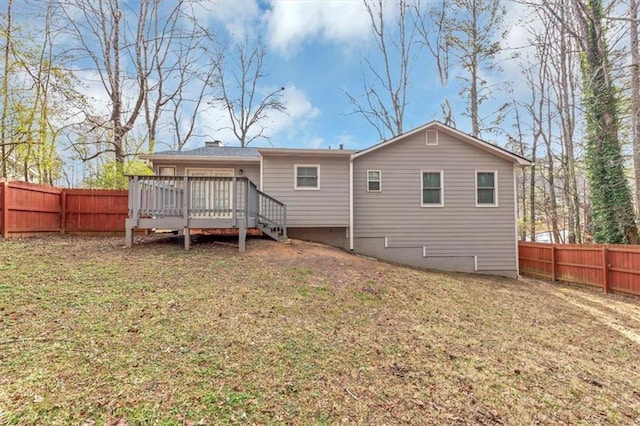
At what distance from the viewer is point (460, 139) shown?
11094 millimetres

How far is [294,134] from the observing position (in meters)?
22.0

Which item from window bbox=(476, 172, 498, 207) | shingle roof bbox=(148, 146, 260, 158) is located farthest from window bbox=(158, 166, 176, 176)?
window bbox=(476, 172, 498, 207)

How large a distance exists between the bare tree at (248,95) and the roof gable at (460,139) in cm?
1304

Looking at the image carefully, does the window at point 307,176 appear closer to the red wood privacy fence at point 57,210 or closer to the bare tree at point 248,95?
the red wood privacy fence at point 57,210

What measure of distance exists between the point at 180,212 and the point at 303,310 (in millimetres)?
4595

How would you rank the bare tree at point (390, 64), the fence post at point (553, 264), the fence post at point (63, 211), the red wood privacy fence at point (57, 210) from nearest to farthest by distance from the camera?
the red wood privacy fence at point (57, 210), the fence post at point (63, 211), the fence post at point (553, 264), the bare tree at point (390, 64)

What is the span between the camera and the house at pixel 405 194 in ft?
34.6

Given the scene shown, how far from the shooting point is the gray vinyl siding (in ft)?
34.4

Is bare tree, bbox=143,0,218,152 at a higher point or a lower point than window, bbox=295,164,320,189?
higher

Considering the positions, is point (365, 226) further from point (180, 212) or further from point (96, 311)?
point (96, 311)

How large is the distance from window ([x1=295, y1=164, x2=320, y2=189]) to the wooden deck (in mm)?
2814

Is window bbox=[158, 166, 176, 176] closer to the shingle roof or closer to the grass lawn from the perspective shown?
the shingle roof

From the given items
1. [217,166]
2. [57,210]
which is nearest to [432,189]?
[217,166]

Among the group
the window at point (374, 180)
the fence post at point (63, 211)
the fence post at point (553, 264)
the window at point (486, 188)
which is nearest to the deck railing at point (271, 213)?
the window at point (374, 180)
